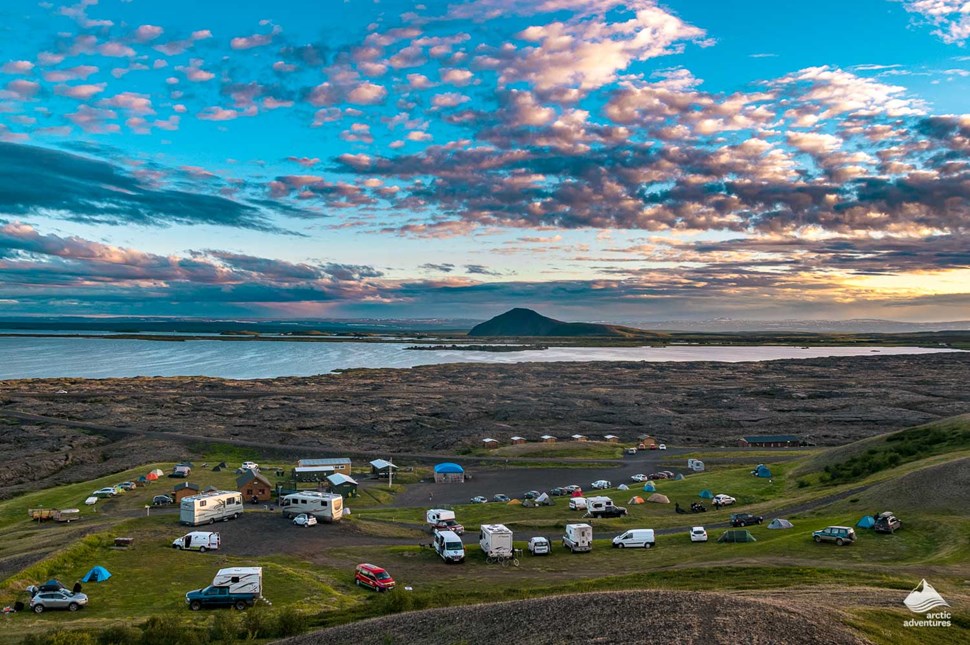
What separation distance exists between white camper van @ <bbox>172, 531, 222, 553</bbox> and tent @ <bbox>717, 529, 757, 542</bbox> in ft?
100

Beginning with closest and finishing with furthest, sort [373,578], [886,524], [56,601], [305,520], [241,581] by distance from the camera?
[56,601]
[241,581]
[373,578]
[886,524]
[305,520]

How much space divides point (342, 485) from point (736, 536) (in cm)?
3467

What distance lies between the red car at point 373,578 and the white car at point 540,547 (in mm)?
9218

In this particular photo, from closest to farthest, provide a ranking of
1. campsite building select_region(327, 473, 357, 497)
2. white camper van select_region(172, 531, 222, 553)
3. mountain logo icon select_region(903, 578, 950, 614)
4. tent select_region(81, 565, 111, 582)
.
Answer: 1. mountain logo icon select_region(903, 578, 950, 614)
2. tent select_region(81, 565, 111, 582)
3. white camper van select_region(172, 531, 222, 553)
4. campsite building select_region(327, 473, 357, 497)

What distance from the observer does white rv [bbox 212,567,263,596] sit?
97.0ft

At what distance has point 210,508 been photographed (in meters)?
44.6

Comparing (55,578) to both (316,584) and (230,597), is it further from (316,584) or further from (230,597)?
(316,584)

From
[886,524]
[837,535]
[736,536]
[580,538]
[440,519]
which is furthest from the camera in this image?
[440,519]

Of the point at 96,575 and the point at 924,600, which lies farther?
the point at 96,575

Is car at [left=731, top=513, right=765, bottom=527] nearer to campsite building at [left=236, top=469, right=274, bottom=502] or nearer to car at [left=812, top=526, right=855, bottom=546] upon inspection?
car at [left=812, top=526, right=855, bottom=546]

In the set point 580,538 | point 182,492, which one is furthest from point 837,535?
point 182,492

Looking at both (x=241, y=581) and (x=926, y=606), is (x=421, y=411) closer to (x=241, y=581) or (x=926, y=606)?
(x=241, y=581)

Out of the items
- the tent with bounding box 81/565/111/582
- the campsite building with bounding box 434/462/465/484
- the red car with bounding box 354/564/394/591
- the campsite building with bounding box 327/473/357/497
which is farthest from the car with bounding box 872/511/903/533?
the tent with bounding box 81/565/111/582

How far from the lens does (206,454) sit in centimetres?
8094
